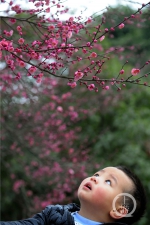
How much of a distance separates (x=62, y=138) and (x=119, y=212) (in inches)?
137

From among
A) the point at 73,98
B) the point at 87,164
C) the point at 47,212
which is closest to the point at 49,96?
the point at 73,98

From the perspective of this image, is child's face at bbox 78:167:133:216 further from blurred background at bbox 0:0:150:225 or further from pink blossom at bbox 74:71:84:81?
blurred background at bbox 0:0:150:225

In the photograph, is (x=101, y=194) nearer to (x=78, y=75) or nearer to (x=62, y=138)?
(x=78, y=75)

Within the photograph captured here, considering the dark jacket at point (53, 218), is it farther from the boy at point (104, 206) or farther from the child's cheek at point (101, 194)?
the child's cheek at point (101, 194)

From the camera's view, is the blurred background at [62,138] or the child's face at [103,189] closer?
the child's face at [103,189]

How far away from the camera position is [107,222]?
5.72 feet

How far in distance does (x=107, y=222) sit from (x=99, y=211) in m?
0.06

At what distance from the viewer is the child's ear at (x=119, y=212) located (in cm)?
172

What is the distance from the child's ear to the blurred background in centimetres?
205

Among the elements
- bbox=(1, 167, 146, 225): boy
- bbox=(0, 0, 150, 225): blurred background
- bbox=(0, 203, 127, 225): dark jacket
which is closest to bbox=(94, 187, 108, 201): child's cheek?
bbox=(1, 167, 146, 225): boy

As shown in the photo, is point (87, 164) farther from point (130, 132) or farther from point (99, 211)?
point (99, 211)

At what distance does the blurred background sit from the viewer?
4.56 meters

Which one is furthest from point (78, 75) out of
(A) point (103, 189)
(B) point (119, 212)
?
(B) point (119, 212)

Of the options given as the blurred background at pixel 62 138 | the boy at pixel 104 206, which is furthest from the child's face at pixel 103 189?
the blurred background at pixel 62 138
